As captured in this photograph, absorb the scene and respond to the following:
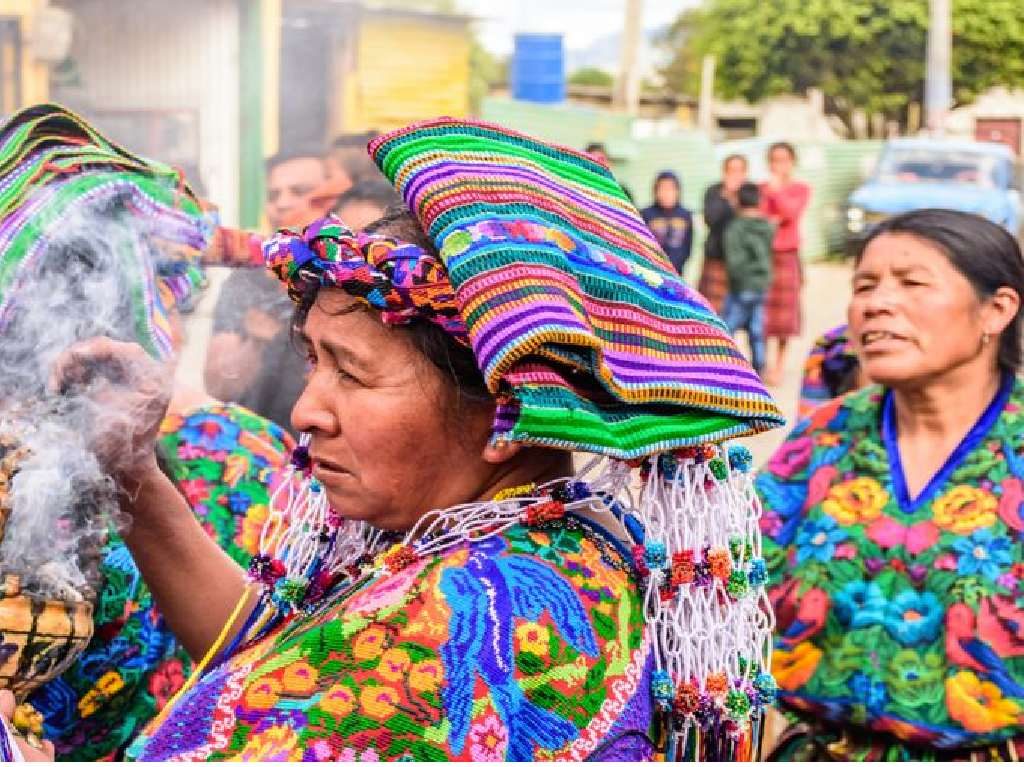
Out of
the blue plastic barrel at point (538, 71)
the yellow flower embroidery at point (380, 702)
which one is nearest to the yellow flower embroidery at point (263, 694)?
the yellow flower embroidery at point (380, 702)

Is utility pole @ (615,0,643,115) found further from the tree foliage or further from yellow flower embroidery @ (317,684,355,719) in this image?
yellow flower embroidery @ (317,684,355,719)

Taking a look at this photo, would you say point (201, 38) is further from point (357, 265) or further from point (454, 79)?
point (357, 265)

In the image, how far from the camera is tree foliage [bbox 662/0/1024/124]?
33250mm

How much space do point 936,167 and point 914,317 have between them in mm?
17953

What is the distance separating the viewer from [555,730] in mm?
1746

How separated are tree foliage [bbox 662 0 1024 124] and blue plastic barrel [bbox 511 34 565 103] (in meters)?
15.3

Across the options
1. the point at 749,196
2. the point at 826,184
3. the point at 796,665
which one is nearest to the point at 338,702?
the point at 796,665

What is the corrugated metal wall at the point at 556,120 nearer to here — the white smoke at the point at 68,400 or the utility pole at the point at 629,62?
the utility pole at the point at 629,62

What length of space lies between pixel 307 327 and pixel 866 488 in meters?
1.93

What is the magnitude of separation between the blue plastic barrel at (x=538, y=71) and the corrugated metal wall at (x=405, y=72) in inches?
69.5

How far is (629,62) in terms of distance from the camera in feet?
74.6

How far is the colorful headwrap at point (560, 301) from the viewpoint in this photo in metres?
1.71

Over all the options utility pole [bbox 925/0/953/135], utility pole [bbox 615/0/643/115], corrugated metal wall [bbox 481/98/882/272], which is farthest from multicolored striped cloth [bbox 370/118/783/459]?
utility pole [bbox 925/0/953/135]

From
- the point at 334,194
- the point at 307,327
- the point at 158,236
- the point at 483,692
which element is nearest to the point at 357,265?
the point at 307,327
